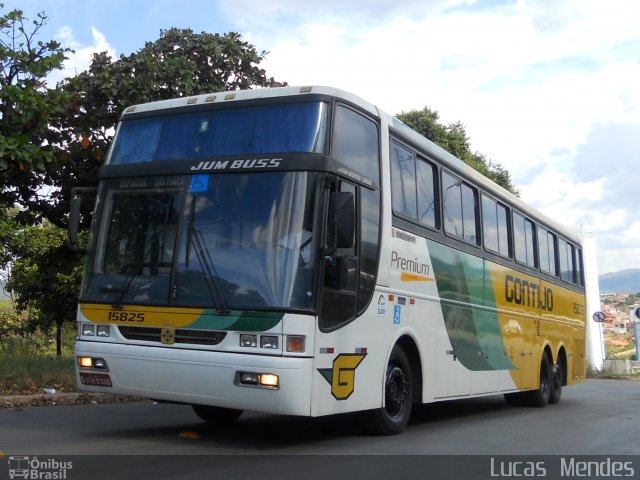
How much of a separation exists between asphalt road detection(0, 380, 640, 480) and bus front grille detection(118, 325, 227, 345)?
1018 millimetres

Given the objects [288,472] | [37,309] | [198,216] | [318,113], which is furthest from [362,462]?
[37,309]

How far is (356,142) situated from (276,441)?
10.7ft

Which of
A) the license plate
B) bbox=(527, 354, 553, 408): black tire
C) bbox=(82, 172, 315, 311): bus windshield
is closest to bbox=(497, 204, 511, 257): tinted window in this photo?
bbox=(527, 354, 553, 408): black tire

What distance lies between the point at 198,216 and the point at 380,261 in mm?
2030

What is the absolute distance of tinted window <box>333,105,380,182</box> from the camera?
7891 mm

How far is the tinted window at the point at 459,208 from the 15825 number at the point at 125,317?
14.8 ft

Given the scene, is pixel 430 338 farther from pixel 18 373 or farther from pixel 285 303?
pixel 18 373

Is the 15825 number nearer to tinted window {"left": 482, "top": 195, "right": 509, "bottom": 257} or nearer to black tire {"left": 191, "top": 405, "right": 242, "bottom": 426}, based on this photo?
black tire {"left": 191, "top": 405, "right": 242, "bottom": 426}

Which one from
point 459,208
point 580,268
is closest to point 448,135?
point 580,268

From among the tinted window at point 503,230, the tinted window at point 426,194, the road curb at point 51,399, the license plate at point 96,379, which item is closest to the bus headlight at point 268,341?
the license plate at point 96,379

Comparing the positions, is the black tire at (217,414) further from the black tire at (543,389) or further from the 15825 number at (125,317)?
the black tire at (543,389)

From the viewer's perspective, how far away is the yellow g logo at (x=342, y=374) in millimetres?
7414

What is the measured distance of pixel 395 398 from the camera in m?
8.91

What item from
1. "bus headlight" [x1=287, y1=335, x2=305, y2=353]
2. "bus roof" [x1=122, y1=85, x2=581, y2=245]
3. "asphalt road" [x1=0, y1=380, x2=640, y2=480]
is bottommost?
"asphalt road" [x1=0, y1=380, x2=640, y2=480]
